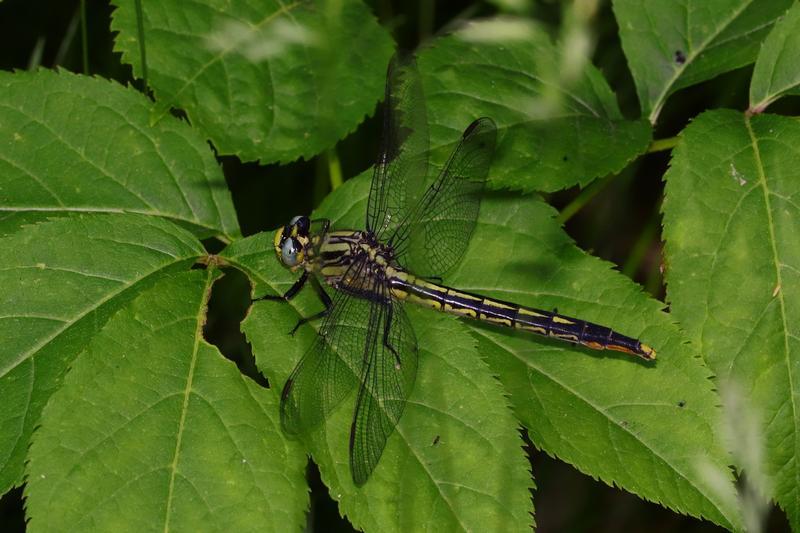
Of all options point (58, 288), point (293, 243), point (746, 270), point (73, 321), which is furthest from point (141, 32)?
point (746, 270)

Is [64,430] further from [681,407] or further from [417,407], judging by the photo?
[681,407]

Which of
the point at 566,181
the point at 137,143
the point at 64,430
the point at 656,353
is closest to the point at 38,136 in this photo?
the point at 137,143

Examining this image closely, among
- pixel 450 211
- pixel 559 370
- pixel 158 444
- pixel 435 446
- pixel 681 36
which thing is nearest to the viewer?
pixel 158 444

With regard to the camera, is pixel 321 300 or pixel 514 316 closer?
pixel 321 300

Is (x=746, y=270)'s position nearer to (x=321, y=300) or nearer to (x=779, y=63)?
(x=779, y=63)

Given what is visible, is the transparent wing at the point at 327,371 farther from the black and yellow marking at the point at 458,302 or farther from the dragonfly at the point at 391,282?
the black and yellow marking at the point at 458,302
